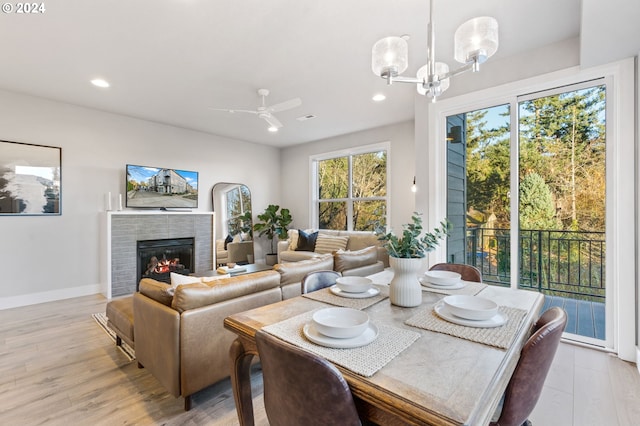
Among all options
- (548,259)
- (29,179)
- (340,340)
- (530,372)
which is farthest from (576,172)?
(29,179)

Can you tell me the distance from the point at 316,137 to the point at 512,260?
4.19 meters

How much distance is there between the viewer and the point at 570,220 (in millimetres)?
2932

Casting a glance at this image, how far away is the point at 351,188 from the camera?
Answer: 5980 millimetres

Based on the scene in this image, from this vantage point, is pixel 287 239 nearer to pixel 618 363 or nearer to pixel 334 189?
pixel 334 189

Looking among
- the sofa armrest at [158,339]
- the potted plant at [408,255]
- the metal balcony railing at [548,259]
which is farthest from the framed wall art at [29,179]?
the metal balcony railing at [548,259]

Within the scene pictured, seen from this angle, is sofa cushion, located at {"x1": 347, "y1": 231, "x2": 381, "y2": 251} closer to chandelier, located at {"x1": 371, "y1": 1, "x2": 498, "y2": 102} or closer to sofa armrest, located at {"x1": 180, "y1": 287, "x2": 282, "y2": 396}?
sofa armrest, located at {"x1": 180, "y1": 287, "x2": 282, "y2": 396}

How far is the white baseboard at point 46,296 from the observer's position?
379 centimetres

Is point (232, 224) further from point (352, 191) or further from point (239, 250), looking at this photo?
point (352, 191)

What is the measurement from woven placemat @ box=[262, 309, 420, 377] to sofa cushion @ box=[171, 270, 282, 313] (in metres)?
0.88

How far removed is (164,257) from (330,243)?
2836 millimetres

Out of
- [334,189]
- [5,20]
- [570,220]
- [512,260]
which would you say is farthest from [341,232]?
[5,20]

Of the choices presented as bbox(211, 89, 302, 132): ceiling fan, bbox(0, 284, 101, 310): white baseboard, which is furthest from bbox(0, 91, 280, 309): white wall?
bbox(211, 89, 302, 132): ceiling fan

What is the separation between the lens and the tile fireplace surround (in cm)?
424

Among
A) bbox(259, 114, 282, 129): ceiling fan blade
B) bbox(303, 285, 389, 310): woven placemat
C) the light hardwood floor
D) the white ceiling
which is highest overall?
the white ceiling
